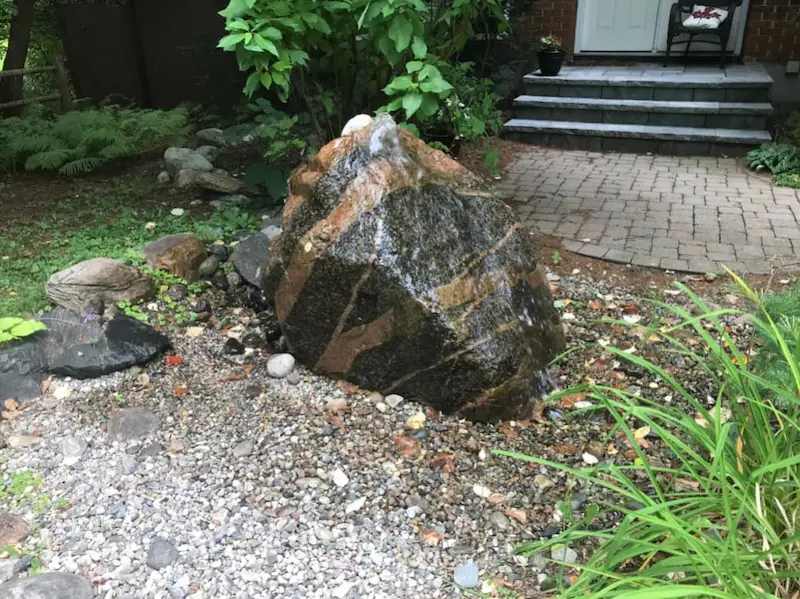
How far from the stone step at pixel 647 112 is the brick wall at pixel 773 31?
3.97 ft

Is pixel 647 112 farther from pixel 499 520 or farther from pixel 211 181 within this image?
pixel 499 520

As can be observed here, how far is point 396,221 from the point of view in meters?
2.52

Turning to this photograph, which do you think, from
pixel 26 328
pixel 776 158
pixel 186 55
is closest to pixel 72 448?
pixel 26 328

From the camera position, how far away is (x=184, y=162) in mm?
4969

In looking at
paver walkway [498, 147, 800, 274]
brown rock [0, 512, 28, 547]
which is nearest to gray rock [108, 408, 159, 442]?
brown rock [0, 512, 28, 547]

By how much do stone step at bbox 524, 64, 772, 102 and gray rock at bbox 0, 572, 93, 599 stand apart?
6682 mm

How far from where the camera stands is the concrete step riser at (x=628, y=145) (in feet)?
20.5

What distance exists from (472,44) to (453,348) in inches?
251

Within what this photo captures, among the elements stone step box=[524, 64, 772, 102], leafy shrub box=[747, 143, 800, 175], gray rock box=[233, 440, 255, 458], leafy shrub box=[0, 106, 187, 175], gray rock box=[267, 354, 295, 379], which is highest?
stone step box=[524, 64, 772, 102]

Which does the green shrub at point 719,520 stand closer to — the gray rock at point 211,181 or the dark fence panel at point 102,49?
the gray rock at point 211,181

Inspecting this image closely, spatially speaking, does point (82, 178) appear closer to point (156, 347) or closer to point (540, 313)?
point (156, 347)

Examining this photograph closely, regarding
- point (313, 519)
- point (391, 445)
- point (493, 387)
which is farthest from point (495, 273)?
point (313, 519)

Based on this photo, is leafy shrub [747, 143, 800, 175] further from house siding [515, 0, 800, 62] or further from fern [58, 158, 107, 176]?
fern [58, 158, 107, 176]

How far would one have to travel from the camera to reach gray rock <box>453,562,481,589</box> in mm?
1820
